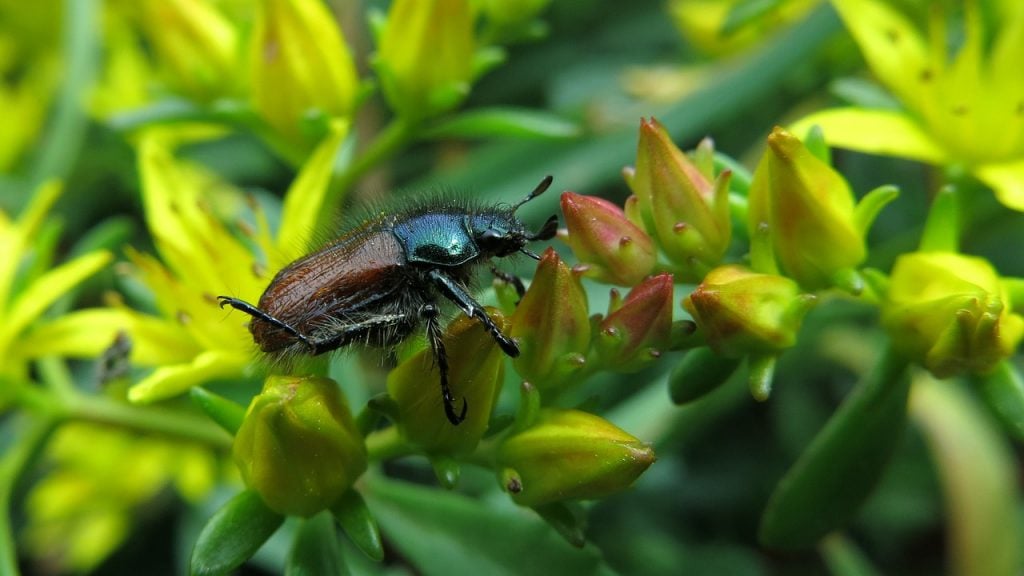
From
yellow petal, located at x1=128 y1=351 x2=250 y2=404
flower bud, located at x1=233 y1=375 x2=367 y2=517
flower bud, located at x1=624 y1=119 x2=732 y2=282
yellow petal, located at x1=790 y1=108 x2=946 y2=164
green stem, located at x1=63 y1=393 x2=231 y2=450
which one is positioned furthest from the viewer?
green stem, located at x1=63 y1=393 x2=231 y2=450

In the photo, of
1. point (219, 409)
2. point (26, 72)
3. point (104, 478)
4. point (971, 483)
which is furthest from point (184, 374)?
point (26, 72)

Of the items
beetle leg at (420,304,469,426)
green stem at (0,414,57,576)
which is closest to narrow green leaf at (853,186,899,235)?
beetle leg at (420,304,469,426)

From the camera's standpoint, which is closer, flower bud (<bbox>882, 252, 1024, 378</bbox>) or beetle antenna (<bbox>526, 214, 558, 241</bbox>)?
flower bud (<bbox>882, 252, 1024, 378</bbox>)

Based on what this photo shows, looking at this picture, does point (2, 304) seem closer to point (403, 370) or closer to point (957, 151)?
point (403, 370)

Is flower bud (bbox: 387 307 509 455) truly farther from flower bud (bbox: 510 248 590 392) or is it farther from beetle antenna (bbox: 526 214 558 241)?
beetle antenna (bbox: 526 214 558 241)

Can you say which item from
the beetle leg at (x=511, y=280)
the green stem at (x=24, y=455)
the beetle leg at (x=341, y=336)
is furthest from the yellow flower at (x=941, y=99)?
the green stem at (x=24, y=455)
